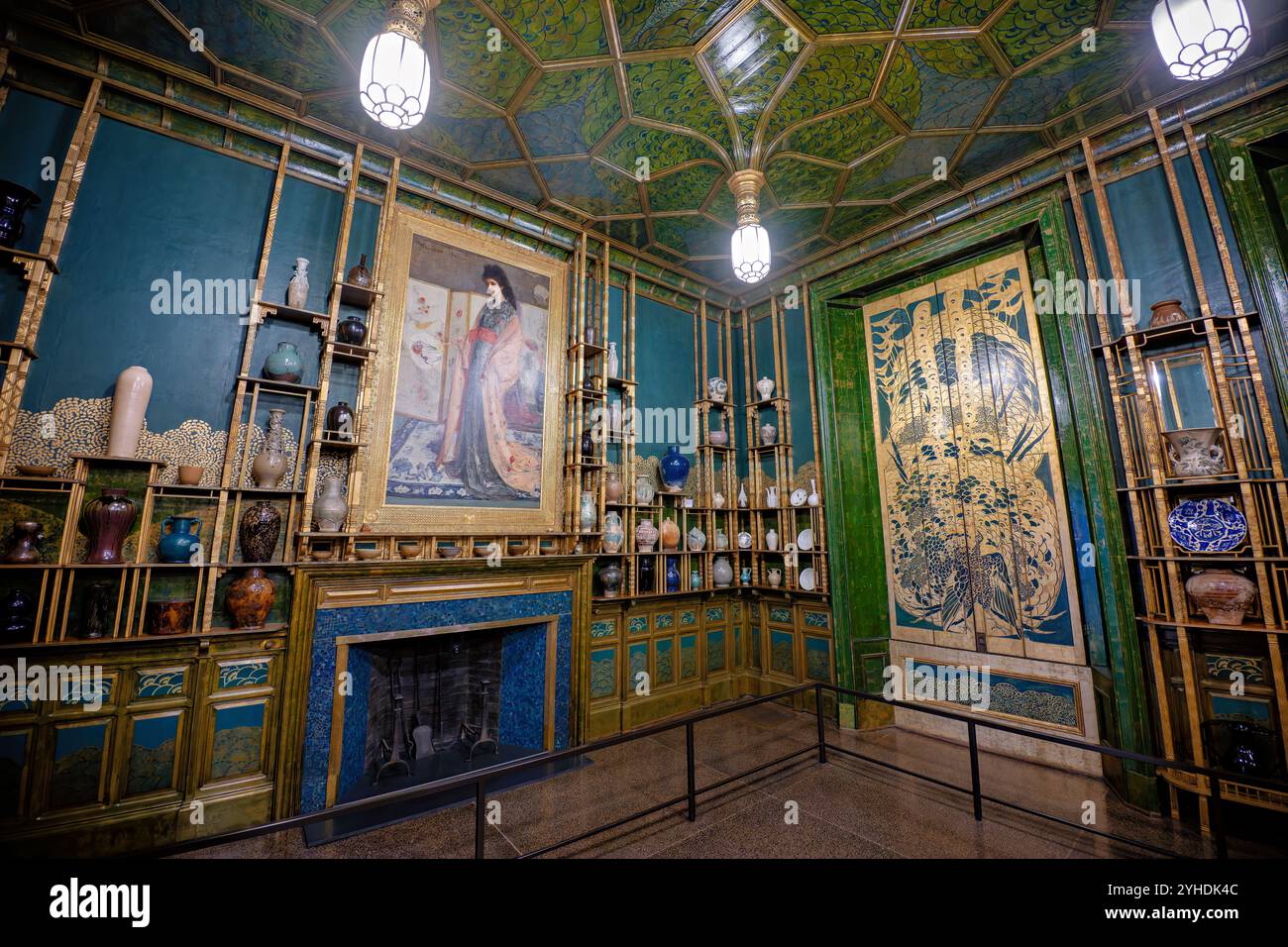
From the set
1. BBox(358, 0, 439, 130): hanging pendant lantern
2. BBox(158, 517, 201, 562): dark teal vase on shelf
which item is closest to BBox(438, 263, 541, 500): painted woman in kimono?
BBox(158, 517, 201, 562): dark teal vase on shelf

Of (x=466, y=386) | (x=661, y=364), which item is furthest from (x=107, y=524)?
(x=661, y=364)

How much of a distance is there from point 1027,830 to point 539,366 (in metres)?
4.46

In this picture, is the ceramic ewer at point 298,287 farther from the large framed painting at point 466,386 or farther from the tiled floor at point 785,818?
the tiled floor at point 785,818

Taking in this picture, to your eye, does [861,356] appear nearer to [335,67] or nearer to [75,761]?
[335,67]

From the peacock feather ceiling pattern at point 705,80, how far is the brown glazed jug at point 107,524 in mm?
2636

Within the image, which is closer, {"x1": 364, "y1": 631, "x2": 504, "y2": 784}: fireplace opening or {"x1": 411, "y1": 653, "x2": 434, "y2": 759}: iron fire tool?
{"x1": 364, "y1": 631, "x2": 504, "y2": 784}: fireplace opening

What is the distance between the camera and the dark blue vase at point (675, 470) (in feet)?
16.6

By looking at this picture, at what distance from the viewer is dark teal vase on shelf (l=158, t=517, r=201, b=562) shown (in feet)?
9.43

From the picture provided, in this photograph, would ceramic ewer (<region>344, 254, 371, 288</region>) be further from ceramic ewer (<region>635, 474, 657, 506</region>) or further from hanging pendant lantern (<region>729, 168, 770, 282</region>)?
ceramic ewer (<region>635, 474, 657, 506</region>)

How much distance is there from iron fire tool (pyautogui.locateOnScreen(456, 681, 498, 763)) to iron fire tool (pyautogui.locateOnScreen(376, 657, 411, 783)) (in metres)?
0.41

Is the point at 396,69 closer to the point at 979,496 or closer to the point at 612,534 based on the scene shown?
the point at 612,534

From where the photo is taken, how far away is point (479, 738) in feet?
12.9

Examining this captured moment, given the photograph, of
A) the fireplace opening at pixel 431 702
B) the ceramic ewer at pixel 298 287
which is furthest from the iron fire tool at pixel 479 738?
the ceramic ewer at pixel 298 287

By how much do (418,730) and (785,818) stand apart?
2611 mm
